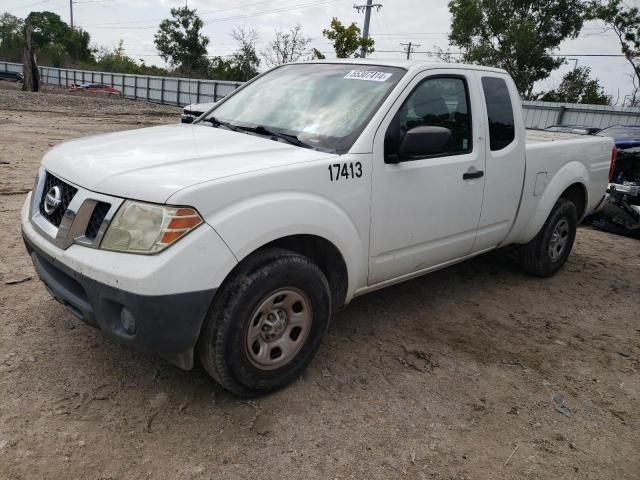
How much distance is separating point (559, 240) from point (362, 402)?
3141mm

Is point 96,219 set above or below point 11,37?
below

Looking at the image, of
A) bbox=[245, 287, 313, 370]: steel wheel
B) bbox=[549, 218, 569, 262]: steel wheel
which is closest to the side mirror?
bbox=[245, 287, 313, 370]: steel wheel

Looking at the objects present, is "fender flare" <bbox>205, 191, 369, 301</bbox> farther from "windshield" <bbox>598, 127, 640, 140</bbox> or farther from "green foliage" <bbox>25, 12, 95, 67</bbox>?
"green foliage" <bbox>25, 12, 95, 67</bbox>

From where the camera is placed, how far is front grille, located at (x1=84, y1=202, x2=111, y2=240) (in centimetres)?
240

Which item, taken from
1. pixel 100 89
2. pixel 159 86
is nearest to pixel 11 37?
pixel 100 89

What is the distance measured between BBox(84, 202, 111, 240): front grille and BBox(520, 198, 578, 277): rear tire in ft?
12.5

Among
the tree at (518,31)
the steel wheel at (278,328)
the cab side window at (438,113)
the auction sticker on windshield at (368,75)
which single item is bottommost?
the steel wheel at (278,328)

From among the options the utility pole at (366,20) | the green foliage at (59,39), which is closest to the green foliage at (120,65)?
the green foliage at (59,39)

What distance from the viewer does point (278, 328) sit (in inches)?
109

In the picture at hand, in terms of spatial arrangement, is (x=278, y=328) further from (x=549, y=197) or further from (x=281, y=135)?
(x=549, y=197)

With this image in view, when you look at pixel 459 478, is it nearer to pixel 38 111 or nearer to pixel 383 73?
pixel 383 73

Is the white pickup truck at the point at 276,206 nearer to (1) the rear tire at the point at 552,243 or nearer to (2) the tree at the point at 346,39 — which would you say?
(1) the rear tire at the point at 552,243

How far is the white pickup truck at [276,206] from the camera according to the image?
90.8 inches

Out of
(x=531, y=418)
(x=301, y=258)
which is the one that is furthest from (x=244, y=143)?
(x=531, y=418)
